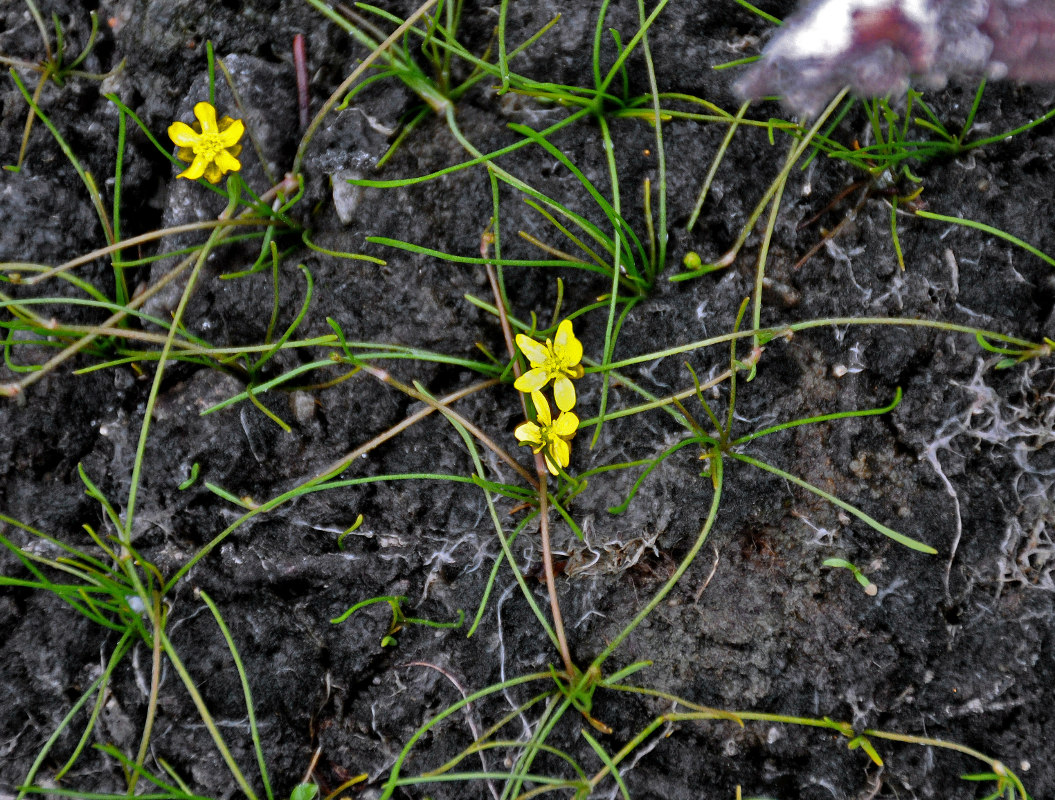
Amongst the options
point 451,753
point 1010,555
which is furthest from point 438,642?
point 1010,555

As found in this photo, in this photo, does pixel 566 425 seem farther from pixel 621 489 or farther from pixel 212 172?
pixel 212 172

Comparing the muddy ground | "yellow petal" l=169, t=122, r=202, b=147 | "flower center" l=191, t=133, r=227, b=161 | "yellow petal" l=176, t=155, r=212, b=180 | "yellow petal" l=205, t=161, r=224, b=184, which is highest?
"yellow petal" l=169, t=122, r=202, b=147

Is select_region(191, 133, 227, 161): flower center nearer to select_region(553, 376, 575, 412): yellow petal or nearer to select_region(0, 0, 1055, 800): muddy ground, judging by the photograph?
select_region(0, 0, 1055, 800): muddy ground

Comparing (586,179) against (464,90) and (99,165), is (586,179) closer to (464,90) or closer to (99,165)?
(464,90)

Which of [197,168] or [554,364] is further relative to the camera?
[197,168]

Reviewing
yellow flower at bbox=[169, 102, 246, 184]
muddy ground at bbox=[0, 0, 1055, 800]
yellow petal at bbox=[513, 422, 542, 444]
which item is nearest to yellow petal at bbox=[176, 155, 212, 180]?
yellow flower at bbox=[169, 102, 246, 184]

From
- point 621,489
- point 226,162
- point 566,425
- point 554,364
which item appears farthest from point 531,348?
point 226,162

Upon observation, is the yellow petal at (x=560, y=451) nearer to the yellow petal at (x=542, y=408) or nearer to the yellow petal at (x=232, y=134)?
the yellow petal at (x=542, y=408)
